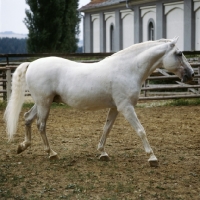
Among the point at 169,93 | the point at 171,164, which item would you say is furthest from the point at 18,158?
the point at 169,93

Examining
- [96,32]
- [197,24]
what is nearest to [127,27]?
[96,32]

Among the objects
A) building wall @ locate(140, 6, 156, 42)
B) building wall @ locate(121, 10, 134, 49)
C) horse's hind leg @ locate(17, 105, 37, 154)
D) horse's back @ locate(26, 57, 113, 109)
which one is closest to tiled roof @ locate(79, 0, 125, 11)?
building wall @ locate(121, 10, 134, 49)

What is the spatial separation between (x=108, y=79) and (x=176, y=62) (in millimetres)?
894

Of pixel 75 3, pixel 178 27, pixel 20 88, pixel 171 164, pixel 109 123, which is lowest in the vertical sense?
pixel 171 164

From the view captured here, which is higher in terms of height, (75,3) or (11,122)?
(75,3)

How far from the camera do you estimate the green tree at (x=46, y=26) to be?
40594 mm

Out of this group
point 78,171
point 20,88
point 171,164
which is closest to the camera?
point 78,171

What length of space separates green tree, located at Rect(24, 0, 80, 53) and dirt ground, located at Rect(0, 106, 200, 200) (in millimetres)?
29885

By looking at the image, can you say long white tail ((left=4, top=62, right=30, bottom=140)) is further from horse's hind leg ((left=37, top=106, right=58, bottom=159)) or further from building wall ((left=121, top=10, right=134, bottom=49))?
building wall ((left=121, top=10, right=134, bottom=49))

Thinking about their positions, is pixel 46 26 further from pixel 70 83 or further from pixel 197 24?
pixel 70 83

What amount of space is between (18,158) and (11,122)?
19.6 inches

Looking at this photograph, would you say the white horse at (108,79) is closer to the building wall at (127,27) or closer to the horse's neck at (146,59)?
the horse's neck at (146,59)

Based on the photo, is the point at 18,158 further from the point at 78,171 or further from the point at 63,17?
the point at 63,17

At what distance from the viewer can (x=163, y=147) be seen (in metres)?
8.48
